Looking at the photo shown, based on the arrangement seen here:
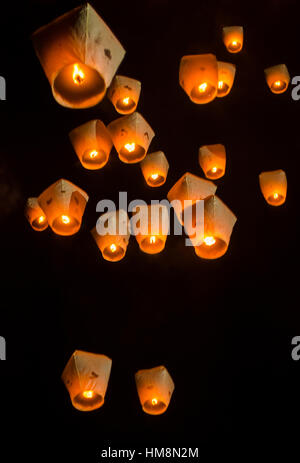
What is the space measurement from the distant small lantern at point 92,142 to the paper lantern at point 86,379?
1438 millimetres

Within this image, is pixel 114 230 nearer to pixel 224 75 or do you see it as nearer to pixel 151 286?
pixel 151 286

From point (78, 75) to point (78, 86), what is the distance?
53 millimetres

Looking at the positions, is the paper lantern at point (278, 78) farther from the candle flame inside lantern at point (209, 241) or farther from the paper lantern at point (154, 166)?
the candle flame inside lantern at point (209, 241)

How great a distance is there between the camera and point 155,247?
3.24 m

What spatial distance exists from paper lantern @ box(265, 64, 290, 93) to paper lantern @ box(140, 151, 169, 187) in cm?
150

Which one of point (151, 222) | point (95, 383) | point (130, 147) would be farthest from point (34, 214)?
point (95, 383)

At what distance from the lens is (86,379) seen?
9.89 ft

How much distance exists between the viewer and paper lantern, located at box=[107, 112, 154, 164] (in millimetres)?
3381

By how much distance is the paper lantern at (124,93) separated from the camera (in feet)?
12.4

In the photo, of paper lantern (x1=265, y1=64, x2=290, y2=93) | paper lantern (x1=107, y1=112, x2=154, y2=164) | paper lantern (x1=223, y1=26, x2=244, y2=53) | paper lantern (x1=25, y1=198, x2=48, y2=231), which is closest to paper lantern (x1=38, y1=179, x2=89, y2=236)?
paper lantern (x1=107, y1=112, x2=154, y2=164)

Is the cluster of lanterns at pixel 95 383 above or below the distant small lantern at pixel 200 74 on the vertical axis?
below

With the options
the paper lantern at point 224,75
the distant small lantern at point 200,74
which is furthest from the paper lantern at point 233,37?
the distant small lantern at point 200,74
